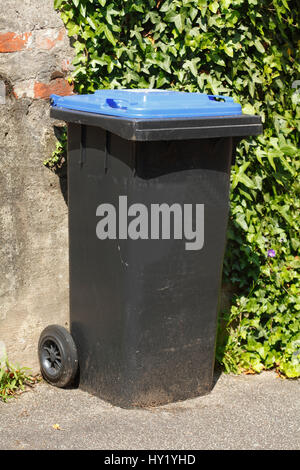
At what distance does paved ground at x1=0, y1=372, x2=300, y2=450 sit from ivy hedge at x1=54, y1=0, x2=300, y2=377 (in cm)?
51

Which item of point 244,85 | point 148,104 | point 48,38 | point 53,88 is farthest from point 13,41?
point 244,85

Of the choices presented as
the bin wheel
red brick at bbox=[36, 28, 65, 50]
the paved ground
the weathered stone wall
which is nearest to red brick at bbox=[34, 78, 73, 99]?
the weathered stone wall

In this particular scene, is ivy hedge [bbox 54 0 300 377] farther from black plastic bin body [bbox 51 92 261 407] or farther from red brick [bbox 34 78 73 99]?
black plastic bin body [bbox 51 92 261 407]

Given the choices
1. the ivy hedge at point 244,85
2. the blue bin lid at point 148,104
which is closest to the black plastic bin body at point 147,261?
the blue bin lid at point 148,104

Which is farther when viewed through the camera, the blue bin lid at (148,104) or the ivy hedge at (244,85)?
the ivy hedge at (244,85)

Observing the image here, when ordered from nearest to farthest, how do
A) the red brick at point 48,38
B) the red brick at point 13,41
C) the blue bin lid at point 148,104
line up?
the blue bin lid at point 148,104 < the red brick at point 13,41 < the red brick at point 48,38

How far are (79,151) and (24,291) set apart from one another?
0.93m

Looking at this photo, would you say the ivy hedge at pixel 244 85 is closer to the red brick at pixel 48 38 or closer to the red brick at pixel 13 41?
the red brick at pixel 48 38

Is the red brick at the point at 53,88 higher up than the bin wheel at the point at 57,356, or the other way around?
the red brick at the point at 53,88

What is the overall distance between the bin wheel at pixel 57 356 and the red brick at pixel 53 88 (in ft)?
4.44

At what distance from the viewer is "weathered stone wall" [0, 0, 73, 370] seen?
4.31 m

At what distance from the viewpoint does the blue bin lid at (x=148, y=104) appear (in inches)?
150

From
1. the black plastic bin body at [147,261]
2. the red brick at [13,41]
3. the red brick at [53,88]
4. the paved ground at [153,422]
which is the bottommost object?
the paved ground at [153,422]

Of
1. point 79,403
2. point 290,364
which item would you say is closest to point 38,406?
point 79,403
